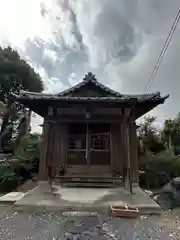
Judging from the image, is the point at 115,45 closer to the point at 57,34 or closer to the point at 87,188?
the point at 57,34

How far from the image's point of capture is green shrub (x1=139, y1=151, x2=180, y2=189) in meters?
8.93

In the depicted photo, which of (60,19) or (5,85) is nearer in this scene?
(60,19)

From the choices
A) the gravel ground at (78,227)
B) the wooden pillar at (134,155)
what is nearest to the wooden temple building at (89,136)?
the wooden pillar at (134,155)

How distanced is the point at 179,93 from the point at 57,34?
6.32 m

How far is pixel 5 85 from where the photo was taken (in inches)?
791

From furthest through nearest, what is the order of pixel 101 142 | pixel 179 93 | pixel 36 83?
1. pixel 36 83
2. pixel 179 93
3. pixel 101 142

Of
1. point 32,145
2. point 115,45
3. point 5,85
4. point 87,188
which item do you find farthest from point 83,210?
point 5,85

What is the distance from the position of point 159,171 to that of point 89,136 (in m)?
3.17

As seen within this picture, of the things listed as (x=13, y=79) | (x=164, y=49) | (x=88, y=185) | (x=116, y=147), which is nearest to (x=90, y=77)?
(x=116, y=147)

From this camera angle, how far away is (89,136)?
340 inches

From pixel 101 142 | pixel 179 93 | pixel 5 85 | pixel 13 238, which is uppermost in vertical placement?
pixel 5 85

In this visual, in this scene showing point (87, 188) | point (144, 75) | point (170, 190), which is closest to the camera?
point (170, 190)

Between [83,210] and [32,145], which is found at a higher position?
[32,145]

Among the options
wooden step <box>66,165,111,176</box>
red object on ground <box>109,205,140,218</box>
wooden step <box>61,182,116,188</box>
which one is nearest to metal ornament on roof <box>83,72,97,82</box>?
wooden step <box>66,165,111,176</box>
